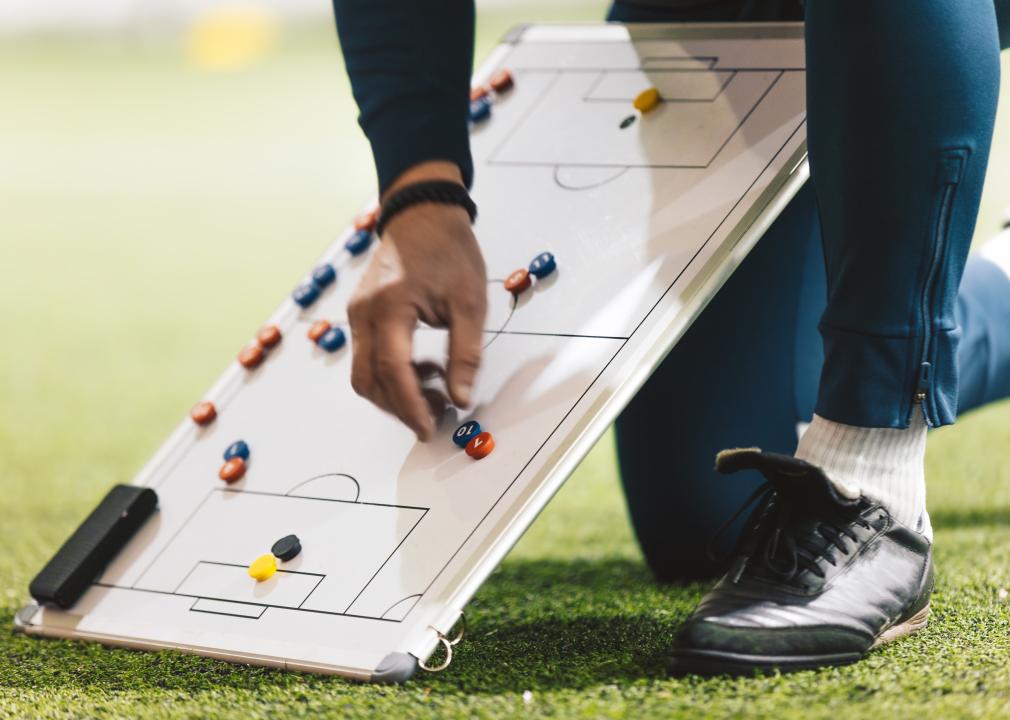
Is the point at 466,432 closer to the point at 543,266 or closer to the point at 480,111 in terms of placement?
the point at 543,266

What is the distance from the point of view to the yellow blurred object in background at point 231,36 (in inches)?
248

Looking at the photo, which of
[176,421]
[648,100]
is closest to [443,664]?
[648,100]

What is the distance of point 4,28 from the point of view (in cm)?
708

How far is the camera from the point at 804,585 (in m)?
0.73

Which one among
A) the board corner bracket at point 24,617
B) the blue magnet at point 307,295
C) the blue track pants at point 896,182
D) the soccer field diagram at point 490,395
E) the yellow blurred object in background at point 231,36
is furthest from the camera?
the yellow blurred object in background at point 231,36

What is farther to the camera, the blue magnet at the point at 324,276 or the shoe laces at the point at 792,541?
the blue magnet at the point at 324,276

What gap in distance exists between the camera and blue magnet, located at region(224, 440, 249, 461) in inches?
38.2

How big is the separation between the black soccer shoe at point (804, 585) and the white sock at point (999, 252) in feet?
1.41

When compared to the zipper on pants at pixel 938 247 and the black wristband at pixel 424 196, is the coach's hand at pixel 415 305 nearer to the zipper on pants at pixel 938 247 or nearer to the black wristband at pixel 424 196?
the black wristband at pixel 424 196

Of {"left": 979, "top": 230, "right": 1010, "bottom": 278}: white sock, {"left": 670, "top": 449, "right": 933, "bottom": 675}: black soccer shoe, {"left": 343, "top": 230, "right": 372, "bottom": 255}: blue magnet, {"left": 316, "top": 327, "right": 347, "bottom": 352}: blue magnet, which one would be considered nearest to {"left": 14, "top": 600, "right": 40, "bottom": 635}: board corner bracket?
{"left": 316, "top": 327, "right": 347, "bottom": 352}: blue magnet

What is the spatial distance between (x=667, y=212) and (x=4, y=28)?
23.6 feet

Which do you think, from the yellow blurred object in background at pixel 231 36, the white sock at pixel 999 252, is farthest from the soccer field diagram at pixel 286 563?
the yellow blurred object in background at pixel 231 36

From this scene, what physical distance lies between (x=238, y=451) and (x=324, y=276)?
205 millimetres

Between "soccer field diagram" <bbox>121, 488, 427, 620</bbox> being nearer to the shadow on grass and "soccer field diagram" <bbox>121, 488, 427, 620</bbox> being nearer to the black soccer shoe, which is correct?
the shadow on grass
